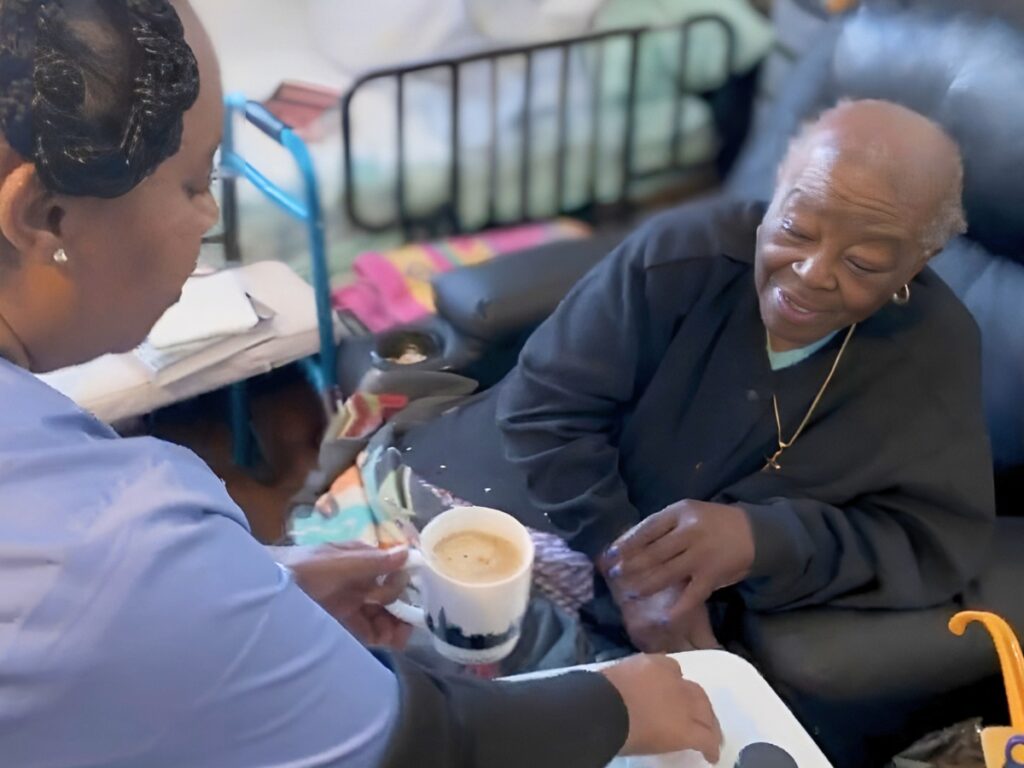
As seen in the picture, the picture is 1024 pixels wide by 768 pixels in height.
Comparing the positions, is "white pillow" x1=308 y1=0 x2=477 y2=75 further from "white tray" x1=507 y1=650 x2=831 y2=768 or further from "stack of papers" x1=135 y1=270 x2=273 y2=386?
"white tray" x1=507 y1=650 x2=831 y2=768

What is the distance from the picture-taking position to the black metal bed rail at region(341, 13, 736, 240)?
227 centimetres

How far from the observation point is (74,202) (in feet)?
1.95

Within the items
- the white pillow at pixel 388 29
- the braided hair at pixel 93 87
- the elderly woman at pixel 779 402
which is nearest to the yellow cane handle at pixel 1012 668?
the elderly woman at pixel 779 402

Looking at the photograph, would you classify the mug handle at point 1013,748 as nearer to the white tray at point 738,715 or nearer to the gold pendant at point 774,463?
the white tray at point 738,715

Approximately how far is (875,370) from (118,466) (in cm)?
94

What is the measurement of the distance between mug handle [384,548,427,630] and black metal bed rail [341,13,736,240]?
1375 mm

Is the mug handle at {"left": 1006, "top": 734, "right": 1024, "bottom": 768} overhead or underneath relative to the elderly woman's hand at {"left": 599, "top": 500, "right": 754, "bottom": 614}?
overhead

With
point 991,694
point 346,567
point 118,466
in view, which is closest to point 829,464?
point 991,694

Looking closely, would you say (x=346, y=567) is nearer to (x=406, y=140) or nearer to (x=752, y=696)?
(x=752, y=696)

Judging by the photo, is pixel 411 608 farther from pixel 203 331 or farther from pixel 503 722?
pixel 203 331

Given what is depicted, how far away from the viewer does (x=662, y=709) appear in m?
0.83

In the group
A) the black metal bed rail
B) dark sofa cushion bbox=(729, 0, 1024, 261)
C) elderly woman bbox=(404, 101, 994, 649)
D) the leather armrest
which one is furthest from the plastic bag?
the black metal bed rail

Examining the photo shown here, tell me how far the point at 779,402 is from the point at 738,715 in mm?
441

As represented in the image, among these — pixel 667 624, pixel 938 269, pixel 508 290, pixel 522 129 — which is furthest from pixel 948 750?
pixel 522 129
